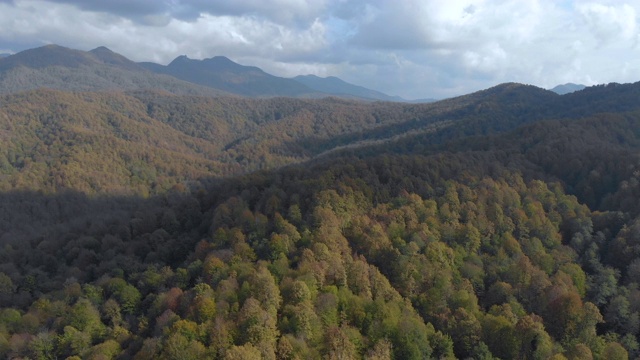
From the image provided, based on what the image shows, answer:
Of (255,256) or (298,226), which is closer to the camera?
(255,256)

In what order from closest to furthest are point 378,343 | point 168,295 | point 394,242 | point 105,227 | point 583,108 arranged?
point 378,343, point 168,295, point 394,242, point 105,227, point 583,108

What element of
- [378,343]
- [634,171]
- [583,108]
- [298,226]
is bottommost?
[378,343]

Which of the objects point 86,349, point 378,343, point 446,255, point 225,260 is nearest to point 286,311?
point 378,343

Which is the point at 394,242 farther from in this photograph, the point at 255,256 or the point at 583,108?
the point at 583,108

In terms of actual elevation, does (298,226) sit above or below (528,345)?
above

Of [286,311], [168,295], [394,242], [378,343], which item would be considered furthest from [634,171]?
[168,295]

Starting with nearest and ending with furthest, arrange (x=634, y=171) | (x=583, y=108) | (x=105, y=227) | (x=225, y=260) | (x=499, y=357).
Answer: (x=499, y=357) → (x=225, y=260) → (x=105, y=227) → (x=634, y=171) → (x=583, y=108)

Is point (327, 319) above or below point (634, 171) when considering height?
below

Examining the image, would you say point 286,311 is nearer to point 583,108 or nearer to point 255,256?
point 255,256

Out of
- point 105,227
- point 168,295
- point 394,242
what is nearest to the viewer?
point 168,295
